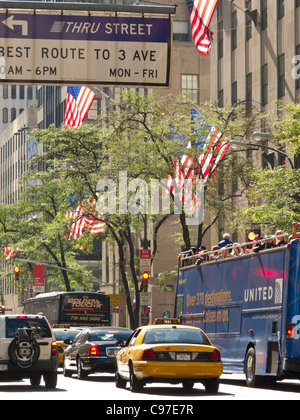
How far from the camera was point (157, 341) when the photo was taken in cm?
2097

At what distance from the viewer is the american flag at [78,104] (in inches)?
2059

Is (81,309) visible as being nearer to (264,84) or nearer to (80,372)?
(264,84)

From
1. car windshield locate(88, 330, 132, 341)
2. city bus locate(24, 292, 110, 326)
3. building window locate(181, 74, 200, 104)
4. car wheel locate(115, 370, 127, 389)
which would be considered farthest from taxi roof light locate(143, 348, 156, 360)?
building window locate(181, 74, 200, 104)

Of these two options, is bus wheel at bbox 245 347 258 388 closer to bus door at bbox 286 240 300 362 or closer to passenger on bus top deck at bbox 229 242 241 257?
bus door at bbox 286 240 300 362

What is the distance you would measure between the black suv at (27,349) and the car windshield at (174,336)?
112 inches

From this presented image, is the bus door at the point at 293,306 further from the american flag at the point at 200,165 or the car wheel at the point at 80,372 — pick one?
the american flag at the point at 200,165

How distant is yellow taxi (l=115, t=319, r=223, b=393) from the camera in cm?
2014

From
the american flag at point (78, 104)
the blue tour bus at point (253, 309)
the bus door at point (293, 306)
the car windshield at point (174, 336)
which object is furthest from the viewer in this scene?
the american flag at point (78, 104)

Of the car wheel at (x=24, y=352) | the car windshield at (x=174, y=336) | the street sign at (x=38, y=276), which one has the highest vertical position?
the street sign at (x=38, y=276)

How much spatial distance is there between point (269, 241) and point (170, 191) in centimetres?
2264

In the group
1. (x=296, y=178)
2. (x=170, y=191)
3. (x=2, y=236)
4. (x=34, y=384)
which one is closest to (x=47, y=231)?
(x=2, y=236)

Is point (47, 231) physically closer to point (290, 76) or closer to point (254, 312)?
point (290, 76)

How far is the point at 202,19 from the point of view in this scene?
4281 cm
